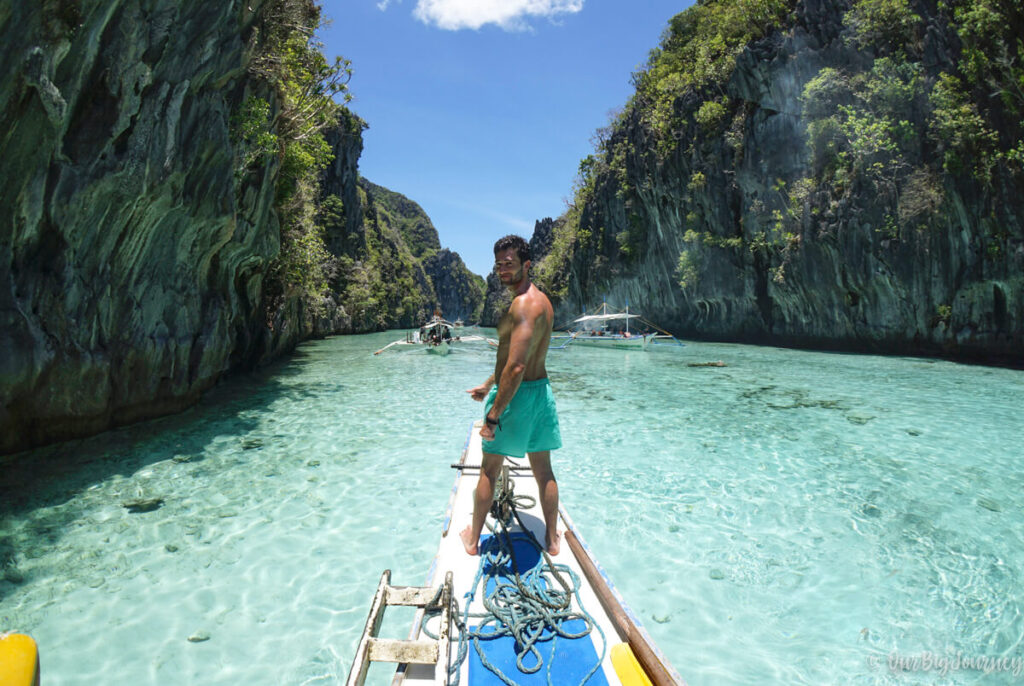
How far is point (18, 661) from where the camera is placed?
195 centimetres

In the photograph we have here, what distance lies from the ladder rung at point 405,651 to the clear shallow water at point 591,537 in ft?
2.97

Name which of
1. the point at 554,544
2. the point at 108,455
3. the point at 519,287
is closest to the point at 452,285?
the point at 108,455

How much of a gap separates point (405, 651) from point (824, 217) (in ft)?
92.8

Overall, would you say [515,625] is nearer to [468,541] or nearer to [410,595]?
[410,595]

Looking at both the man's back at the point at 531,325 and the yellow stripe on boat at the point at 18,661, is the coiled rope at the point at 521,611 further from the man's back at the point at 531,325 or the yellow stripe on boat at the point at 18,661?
the yellow stripe on boat at the point at 18,661

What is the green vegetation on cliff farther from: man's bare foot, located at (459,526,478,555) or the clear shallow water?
man's bare foot, located at (459,526,478,555)

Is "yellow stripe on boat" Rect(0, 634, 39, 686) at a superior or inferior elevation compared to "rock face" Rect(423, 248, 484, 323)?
inferior

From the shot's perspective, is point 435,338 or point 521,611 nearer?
point 521,611

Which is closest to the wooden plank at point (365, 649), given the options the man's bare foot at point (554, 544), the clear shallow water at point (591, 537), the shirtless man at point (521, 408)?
the clear shallow water at point (591, 537)

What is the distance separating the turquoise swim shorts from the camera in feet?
10.7

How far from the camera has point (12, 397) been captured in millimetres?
6129

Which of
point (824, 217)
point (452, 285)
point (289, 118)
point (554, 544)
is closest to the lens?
point (554, 544)

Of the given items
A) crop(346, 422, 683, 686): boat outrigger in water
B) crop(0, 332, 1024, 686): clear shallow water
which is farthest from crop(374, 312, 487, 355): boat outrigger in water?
crop(346, 422, 683, 686): boat outrigger in water

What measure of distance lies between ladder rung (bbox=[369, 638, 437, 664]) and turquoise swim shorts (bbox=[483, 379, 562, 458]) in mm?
1206
